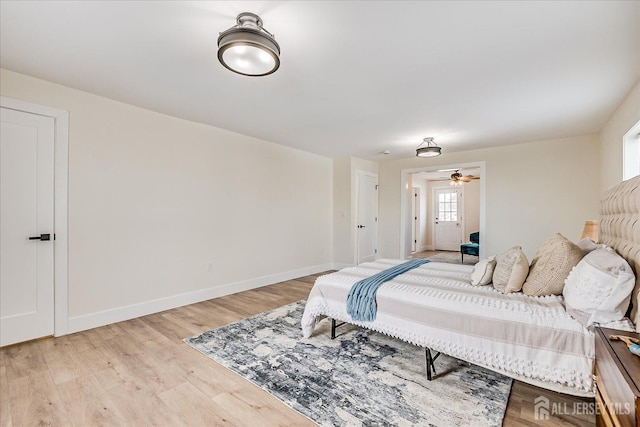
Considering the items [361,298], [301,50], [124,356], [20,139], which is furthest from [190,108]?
[361,298]

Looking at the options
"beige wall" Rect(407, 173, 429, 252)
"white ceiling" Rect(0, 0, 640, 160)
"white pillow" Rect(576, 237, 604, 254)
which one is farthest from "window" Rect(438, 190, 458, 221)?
"white pillow" Rect(576, 237, 604, 254)

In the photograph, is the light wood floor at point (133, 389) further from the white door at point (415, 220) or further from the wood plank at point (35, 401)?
the white door at point (415, 220)

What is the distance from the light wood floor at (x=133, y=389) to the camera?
1.68 m

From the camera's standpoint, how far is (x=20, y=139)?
2.61 m

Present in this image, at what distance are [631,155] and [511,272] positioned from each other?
2.27 meters

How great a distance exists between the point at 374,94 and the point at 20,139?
11.2ft

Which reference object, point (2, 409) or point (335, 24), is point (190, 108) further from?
point (2, 409)

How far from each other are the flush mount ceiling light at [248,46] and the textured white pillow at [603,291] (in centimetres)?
238

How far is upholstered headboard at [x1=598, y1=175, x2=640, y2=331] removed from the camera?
1.61 meters

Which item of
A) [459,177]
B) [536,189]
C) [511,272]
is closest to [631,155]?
[536,189]

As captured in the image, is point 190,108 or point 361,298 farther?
point 190,108

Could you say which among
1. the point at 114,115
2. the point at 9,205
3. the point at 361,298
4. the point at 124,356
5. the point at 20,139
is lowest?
the point at 124,356

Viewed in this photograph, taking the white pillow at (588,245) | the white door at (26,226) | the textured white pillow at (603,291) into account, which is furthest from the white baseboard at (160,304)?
the white pillow at (588,245)

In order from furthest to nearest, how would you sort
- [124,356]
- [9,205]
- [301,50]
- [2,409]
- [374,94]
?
[374,94] < [9,205] < [124,356] < [301,50] < [2,409]
